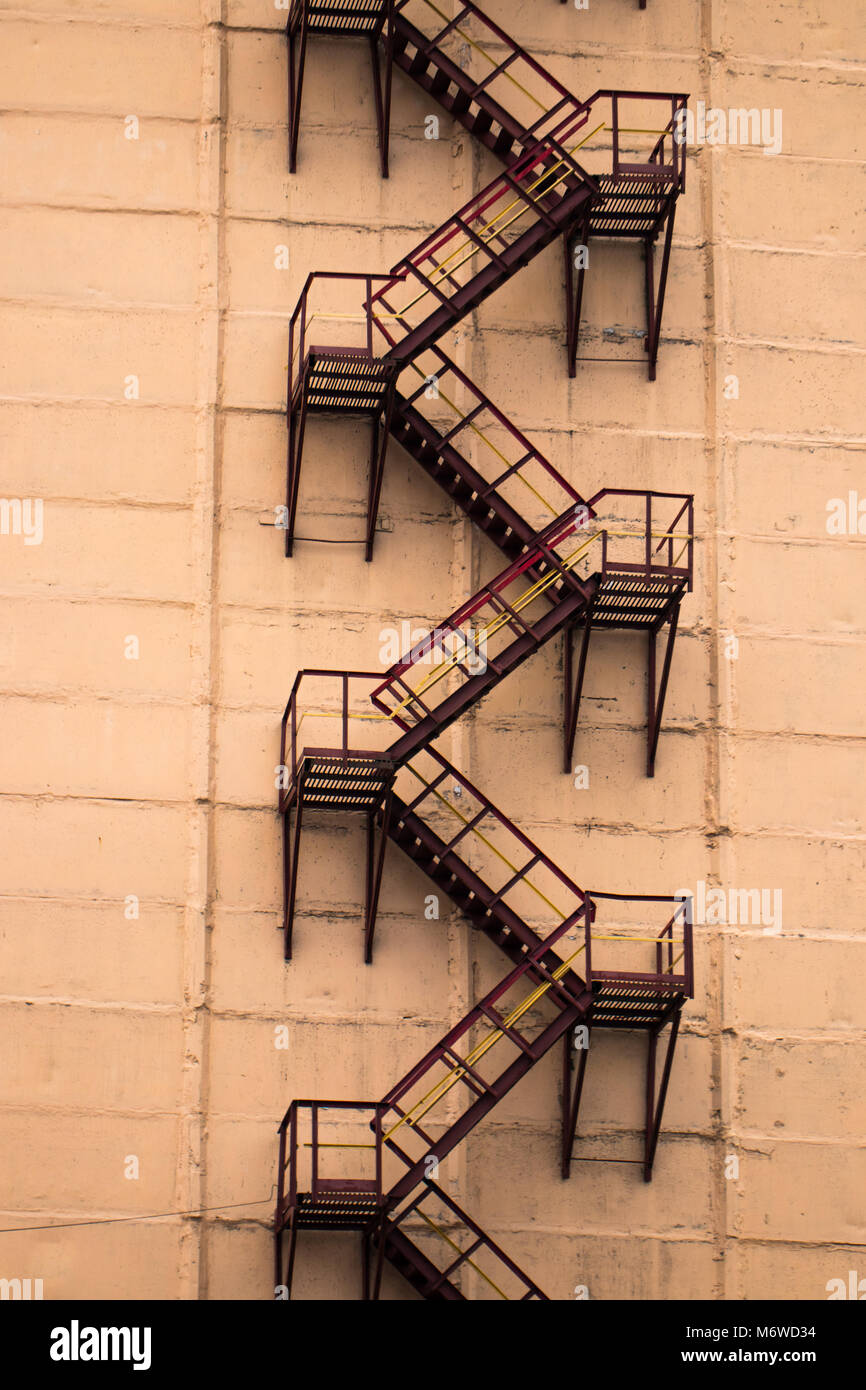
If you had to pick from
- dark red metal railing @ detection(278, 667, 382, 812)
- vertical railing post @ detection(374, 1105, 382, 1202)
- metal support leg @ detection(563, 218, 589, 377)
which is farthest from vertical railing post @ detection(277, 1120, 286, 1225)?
metal support leg @ detection(563, 218, 589, 377)

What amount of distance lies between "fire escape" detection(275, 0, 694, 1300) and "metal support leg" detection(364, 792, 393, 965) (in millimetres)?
51

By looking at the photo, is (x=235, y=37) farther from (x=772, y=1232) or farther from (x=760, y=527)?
(x=772, y=1232)

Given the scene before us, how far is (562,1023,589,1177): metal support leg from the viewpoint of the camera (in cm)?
2873

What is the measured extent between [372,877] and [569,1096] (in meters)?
3.74

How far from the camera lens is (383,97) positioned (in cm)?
3181

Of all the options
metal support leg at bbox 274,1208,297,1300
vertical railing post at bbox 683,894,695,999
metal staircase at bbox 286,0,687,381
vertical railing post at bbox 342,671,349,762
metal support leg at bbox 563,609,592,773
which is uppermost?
metal staircase at bbox 286,0,687,381

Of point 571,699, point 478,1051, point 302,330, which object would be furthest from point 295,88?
point 478,1051

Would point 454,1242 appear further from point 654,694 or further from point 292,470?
point 292,470

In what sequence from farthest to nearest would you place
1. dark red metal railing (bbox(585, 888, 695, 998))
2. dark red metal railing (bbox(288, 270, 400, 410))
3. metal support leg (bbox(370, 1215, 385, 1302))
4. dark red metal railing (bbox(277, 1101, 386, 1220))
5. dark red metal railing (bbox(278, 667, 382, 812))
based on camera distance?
dark red metal railing (bbox(288, 270, 400, 410))
dark red metal railing (bbox(278, 667, 382, 812))
dark red metal railing (bbox(585, 888, 695, 998))
metal support leg (bbox(370, 1215, 385, 1302))
dark red metal railing (bbox(277, 1101, 386, 1220))

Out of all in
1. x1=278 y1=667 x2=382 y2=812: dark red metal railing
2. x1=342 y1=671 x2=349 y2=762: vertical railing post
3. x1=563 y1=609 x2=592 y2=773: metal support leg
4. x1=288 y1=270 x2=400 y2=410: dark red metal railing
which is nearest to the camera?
x1=342 y1=671 x2=349 y2=762: vertical railing post

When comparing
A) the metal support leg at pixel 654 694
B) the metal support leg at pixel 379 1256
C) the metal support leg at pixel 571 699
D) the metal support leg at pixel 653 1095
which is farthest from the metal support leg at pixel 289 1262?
the metal support leg at pixel 654 694

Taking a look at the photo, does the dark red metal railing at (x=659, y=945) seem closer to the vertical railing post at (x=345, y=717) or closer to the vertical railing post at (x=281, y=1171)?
the vertical railing post at (x=345, y=717)

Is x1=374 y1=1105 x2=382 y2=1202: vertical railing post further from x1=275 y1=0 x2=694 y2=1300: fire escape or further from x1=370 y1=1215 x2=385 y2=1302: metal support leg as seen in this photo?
x1=370 y1=1215 x2=385 y2=1302: metal support leg

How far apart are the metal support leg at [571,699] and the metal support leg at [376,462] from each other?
3.04 metres
